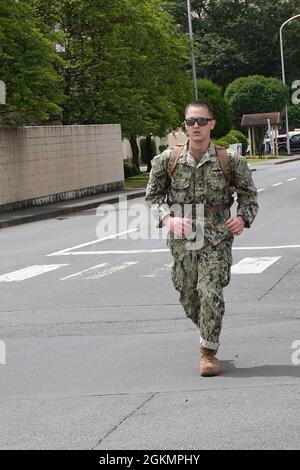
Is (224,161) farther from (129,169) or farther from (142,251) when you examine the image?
(129,169)

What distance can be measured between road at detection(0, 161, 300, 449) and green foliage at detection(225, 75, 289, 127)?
2634 inches

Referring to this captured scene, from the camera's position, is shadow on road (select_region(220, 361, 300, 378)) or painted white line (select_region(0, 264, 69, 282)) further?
painted white line (select_region(0, 264, 69, 282))

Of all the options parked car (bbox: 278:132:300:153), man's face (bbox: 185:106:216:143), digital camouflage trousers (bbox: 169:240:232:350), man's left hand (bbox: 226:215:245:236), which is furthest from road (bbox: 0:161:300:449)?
parked car (bbox: 278:132:300:153)

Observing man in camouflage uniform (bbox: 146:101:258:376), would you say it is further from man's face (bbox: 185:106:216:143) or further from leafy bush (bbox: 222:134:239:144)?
leafy bush (bbox: 222:134:239:144)

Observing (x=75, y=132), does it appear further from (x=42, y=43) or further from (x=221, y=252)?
(x=221, y=252)

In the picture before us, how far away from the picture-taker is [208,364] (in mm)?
8531

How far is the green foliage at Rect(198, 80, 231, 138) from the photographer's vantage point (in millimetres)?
69125

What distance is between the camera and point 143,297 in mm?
13148

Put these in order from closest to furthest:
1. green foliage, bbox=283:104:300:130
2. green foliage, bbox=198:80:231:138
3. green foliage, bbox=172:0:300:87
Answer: green foliage, bbox=198:80:231:138, green foliage, bbox=172:0:300:87, green foliage, bbox=283:104:300:130

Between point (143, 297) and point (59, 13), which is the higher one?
point (59, 13)

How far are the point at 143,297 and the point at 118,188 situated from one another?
94.8ft

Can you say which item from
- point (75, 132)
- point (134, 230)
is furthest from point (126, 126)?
point (134, 230)

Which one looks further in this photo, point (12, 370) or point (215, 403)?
point (12, 370)
